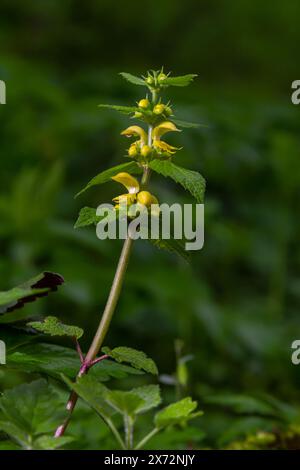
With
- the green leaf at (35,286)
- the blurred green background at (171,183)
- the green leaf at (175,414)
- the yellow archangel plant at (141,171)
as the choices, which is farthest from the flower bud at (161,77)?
the blurred green background at (171,183)

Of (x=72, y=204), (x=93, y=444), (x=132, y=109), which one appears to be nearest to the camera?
(x=132, y=109)

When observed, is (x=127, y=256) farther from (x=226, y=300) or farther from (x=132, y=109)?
(x=226, y=300)

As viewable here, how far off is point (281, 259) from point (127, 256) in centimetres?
226

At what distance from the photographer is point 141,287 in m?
2.56

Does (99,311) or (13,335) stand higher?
(99,311)

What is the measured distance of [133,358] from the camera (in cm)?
84

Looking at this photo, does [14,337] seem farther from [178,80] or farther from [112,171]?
[178,80]

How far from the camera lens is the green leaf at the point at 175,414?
75 centimetres

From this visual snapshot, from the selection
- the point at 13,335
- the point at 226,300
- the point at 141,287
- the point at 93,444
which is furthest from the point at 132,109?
the point at 226,300

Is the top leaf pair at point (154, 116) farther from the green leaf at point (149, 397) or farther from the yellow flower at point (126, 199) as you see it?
the green leaf at point (149, 397)

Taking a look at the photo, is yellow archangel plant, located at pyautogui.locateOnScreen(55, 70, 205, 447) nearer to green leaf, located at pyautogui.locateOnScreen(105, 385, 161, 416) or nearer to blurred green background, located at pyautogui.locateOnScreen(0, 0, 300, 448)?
green leaf, located at pyautogui.locateOnScreen(105, 385, 161, 416)

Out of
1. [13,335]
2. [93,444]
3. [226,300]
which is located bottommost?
[93,444]

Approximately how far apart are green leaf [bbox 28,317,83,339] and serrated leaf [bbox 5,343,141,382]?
A: 1.8 inches

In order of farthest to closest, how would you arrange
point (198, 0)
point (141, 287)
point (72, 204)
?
point (198, 0) → point (72, 204) → point (141, 287)
